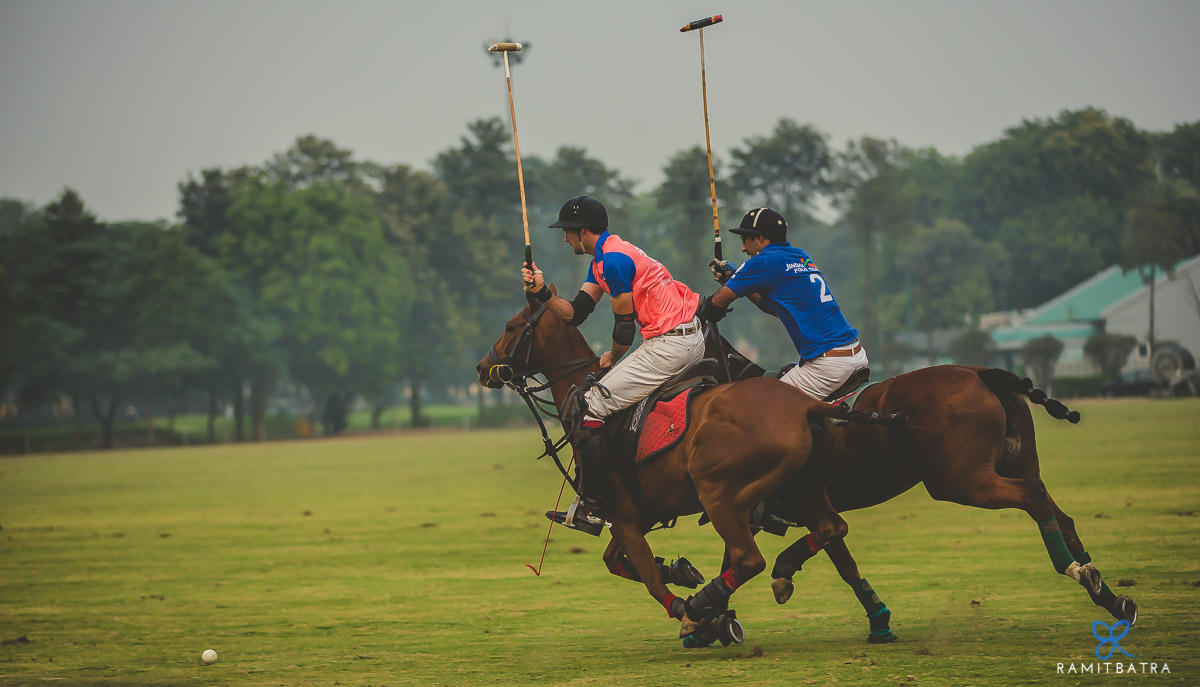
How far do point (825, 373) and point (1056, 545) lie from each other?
1945 millimetres

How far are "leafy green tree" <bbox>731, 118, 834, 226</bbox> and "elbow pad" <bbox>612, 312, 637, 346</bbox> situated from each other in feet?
259

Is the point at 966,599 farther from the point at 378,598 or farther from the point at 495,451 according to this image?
the point at 495,451

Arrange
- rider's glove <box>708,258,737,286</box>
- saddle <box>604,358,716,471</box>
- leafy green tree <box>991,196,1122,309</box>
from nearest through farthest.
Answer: saddle <box>604,358,716,471</box> → rider's glove <box>708,258,737,286</box> → leafy green tree <box>991,196,1122,309</box>

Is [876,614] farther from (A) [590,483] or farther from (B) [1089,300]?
(B) [1089,300]

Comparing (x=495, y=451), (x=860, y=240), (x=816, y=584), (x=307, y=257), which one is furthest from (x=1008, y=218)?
(x=816, y=584)

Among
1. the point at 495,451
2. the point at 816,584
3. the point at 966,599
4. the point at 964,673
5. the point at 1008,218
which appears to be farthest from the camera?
the point at 1008,218

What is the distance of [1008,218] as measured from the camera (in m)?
99.4

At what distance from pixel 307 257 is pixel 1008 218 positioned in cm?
5806

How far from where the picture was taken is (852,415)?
26.1 feet

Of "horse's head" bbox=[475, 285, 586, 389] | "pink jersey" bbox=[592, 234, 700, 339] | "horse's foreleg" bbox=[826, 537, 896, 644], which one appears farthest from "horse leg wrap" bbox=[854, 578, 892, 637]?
"horse's head" bbox=[475, 285, 586, 389]

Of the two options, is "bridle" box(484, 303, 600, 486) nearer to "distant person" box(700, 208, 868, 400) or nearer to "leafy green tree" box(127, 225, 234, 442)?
"distant person" box(700, 208, 868, 400)

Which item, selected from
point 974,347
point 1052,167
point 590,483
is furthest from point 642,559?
point 1052,167

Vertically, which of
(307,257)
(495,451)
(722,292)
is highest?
(307,257)

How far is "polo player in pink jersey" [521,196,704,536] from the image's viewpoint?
870cm
